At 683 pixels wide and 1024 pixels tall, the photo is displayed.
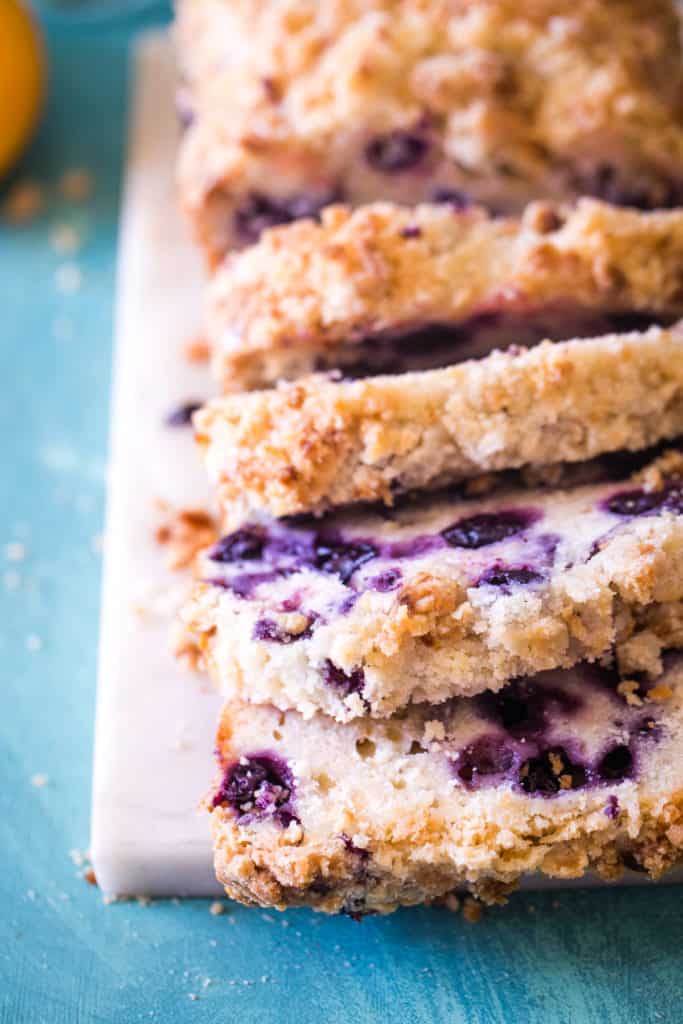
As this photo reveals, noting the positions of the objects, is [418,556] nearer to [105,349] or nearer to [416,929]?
[416,929]

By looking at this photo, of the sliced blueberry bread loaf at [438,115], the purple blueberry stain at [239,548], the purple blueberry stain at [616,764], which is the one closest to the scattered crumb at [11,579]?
the purple blueberry stain at [239,548]

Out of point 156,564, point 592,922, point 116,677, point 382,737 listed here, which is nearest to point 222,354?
point 156,564

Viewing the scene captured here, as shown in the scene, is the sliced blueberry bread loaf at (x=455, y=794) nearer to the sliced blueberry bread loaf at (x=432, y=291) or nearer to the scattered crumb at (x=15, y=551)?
the sliced blueberry bread loaf at (x=432, y=291)

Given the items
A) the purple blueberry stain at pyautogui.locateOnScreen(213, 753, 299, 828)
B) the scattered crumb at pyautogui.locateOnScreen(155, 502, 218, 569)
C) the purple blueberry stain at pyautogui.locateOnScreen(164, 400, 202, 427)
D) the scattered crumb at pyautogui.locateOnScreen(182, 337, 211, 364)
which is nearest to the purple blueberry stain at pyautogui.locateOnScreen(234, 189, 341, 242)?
the scattered crumb at pyautogui.locateOnScreen(182, 337, 211, 364)

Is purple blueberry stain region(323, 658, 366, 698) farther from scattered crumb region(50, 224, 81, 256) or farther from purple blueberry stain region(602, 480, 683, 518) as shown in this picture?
scattered crumb region(50, 224, 81, 256)

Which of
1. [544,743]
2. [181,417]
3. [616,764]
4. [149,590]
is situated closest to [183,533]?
[149,590]
